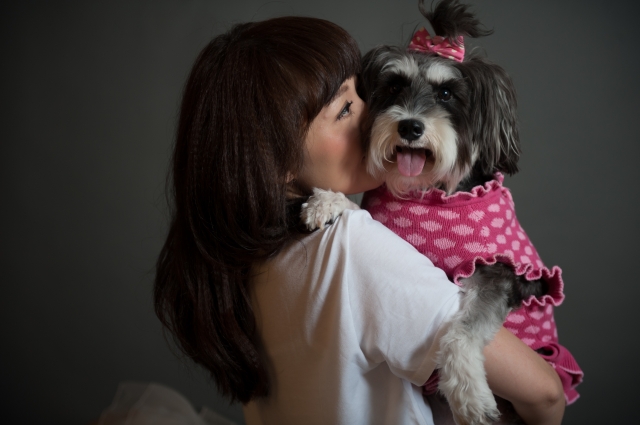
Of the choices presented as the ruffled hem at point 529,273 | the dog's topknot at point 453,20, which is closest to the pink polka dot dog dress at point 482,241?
the ruffled hem at point 529,273

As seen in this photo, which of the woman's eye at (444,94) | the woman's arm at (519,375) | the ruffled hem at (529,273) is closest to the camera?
the woman's arm at (519,375)

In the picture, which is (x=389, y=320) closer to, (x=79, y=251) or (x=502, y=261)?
(x=502, y=261)

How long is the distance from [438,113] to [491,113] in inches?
9.7

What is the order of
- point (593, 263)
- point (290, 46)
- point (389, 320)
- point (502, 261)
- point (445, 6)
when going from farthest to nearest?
point (593, 263) < point (445, 6) < point (502, 261) < point (290, 46) < point (389, 320)

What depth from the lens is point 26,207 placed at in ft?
11.3

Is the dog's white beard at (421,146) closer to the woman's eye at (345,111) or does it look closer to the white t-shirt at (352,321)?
the woman's eye at (345,111)

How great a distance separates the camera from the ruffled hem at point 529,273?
161cm

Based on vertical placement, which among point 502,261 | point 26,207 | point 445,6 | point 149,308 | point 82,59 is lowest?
point 149,308

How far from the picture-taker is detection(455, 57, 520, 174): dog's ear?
1.88 meters

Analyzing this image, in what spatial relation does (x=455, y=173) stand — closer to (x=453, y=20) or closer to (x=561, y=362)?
(x=453, y=20)

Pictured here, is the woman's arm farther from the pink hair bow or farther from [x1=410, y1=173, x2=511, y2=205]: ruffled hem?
the pink hair bow

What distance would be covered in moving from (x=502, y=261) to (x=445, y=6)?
32.5 inches

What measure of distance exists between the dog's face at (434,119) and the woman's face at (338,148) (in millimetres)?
46

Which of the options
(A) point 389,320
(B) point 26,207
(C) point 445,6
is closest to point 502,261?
(A) point 389,320
